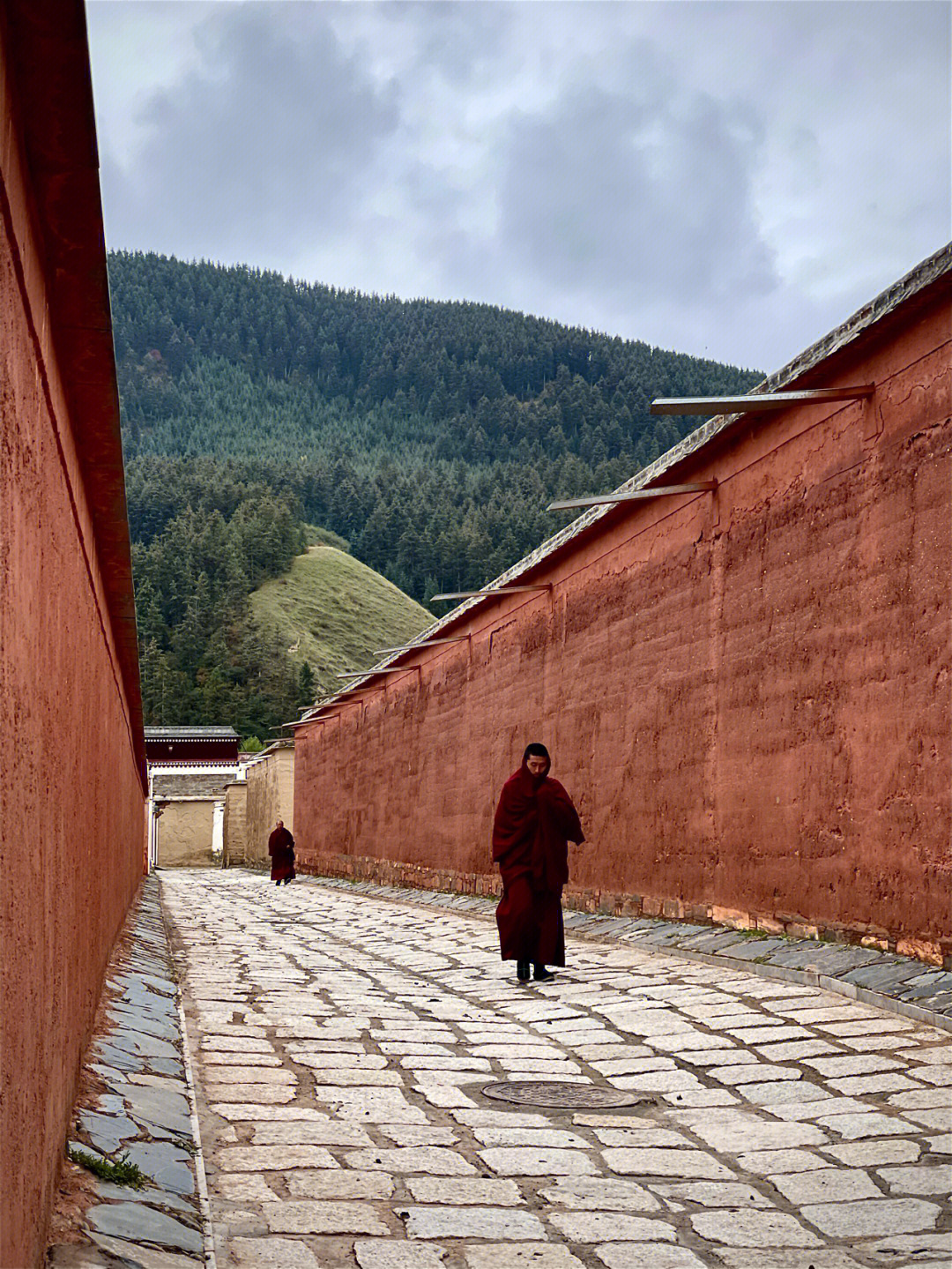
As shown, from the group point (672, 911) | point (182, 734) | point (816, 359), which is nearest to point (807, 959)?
point (672, 911)

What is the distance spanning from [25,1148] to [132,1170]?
119cm

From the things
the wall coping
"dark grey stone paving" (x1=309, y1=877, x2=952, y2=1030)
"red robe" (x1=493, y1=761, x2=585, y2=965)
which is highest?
the wall coping

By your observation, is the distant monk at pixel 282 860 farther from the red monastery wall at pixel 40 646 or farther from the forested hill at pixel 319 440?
the forested hill at pixel 319 440

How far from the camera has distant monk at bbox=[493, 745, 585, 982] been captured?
858 cm

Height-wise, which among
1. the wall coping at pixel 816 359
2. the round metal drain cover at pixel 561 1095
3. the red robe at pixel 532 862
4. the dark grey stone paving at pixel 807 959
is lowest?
the round metal drain cover at pixel 561 1095

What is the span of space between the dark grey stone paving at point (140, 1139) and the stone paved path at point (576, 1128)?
0.12 meters

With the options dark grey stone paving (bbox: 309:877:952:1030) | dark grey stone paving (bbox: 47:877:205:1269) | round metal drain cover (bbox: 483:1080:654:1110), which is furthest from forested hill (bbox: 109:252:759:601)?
→ round metal drain cover (bbox: 483:1080:654:1110)

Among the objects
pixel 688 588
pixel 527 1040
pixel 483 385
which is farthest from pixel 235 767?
pixel 483 385

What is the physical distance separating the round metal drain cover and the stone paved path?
0.08 m

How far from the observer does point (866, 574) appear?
7859 mm

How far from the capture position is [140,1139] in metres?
4.26

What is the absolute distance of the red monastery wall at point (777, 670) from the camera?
7.21 metres

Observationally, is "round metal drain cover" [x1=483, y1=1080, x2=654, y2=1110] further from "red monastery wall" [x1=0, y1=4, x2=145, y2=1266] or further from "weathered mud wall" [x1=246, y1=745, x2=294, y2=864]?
"weathered mud wall" [x1=246, y1=745, x2=294, y2=864]

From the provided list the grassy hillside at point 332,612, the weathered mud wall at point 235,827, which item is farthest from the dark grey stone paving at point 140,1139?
the grassy hillside at point 332,612
